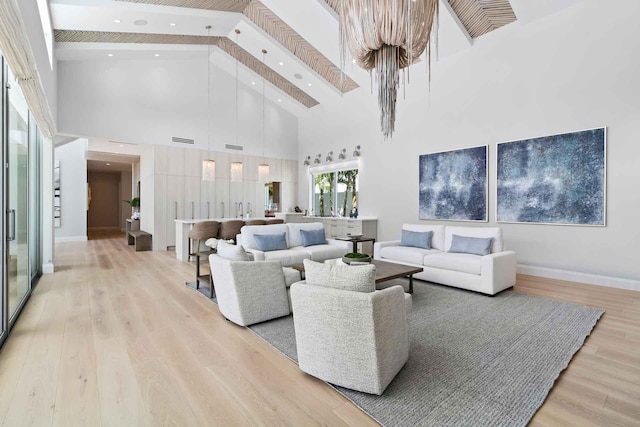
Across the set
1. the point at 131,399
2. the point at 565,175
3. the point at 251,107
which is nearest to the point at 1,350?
the point at 131,399

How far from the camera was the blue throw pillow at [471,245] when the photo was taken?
15.0 ft

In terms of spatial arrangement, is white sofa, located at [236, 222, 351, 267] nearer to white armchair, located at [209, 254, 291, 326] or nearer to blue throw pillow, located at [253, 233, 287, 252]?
blue throw pillow, located at [253, 233, 287, 252]

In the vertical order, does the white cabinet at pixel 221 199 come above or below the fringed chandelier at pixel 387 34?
below

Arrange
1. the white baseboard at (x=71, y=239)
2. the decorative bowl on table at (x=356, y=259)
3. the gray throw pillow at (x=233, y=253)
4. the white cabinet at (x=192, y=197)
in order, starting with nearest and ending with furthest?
the gray throw pillow at (x=233, y=253) < the decorative bowl on table at (x=356, y=259) < the white cabinet at (x=192, y=197) < the white baseboard at (x=71, y=239)

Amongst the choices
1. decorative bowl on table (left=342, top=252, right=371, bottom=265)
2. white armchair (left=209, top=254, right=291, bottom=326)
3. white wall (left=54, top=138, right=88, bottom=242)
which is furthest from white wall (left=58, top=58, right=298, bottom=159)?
decorative bowl on table (left=342, top=252, right=371, bottom=265)

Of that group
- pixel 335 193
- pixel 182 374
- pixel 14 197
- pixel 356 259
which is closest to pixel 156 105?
pixel 335 193

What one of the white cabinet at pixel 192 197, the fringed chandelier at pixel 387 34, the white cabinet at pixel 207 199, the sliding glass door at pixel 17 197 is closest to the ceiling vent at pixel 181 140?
the white cabinet at pixel 192 197

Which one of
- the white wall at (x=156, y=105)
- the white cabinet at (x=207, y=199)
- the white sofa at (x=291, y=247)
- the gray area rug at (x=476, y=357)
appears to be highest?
the white wall at (x=156, y=105)

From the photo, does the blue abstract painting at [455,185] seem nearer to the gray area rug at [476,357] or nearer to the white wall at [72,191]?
the gray area rug at [476,357]

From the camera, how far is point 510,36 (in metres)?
5.39

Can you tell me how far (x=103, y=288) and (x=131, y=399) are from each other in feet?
10.6

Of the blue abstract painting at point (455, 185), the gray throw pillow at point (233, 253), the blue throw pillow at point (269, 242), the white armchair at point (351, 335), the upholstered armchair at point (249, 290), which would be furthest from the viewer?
the blue abstract painting at point (455, 185)

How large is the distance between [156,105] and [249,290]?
725cm

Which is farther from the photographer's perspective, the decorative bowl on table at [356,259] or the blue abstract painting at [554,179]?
the blue abstract painting at [554,179]
